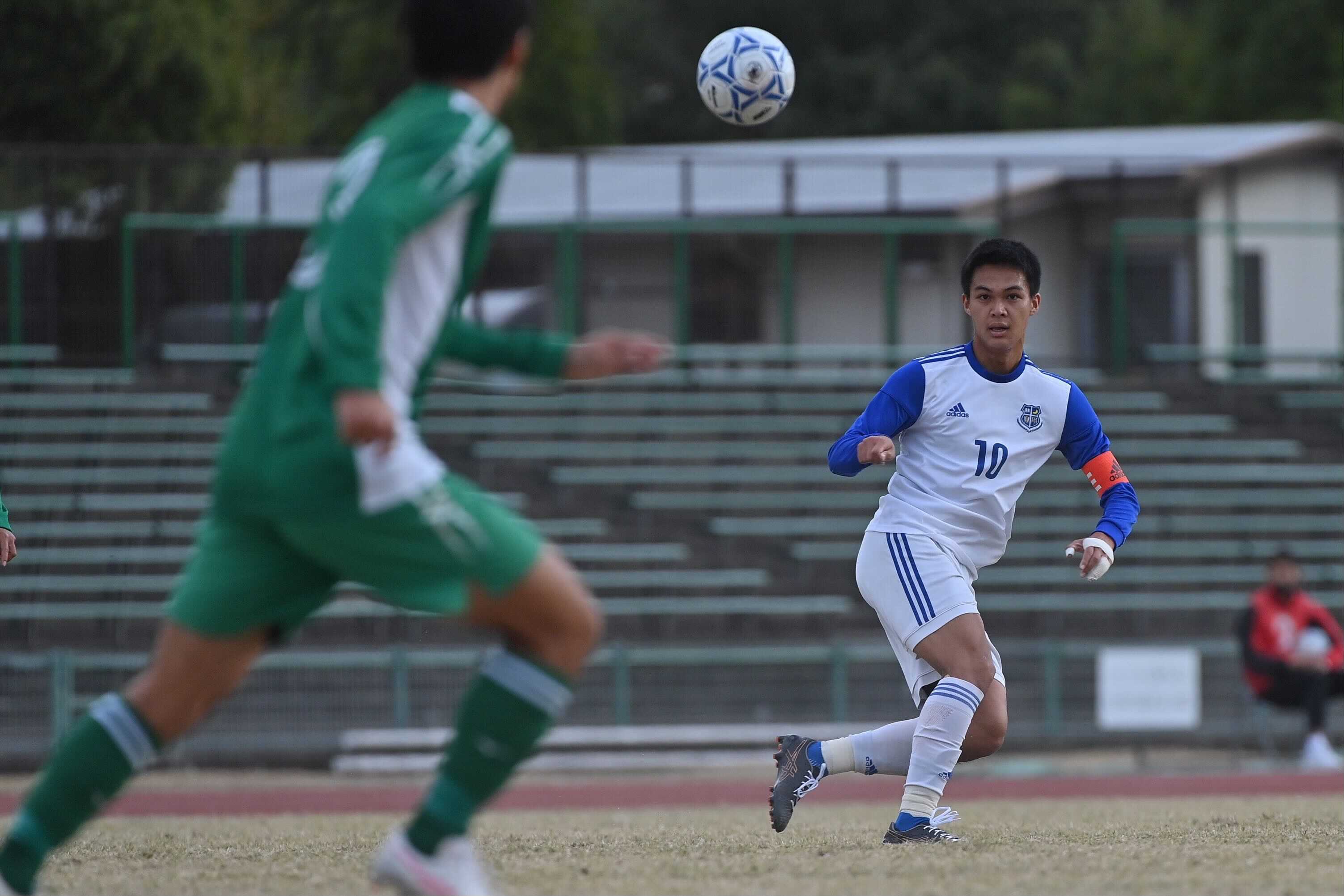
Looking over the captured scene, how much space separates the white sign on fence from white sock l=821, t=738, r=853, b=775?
10.00 m

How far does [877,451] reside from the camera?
6.05 m

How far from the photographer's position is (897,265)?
23.2 m

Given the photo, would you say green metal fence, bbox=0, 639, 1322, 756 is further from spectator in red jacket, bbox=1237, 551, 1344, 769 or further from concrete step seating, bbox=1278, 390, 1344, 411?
concrete step seating, bbox=1278, 390, 1344, 411

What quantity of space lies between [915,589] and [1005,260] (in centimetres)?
125

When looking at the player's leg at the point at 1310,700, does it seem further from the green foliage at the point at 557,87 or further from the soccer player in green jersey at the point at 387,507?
the green foliage at the point at 557,87

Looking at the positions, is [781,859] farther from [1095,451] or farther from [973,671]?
[1095,451]

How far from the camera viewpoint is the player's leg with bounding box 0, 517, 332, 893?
14.0 feet

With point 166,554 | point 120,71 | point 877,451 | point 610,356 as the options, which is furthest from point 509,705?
point 120,71

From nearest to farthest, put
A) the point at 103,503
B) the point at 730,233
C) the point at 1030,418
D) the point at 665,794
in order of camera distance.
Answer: the point at 1030,418 < the point at 665,794 < the point at 103,503 < the point at 730,233

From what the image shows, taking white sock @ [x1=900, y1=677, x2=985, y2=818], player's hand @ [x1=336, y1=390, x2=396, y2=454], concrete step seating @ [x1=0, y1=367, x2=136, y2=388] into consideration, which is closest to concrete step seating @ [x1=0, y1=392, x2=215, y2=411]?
concrete step seating @ [x1=0, y1=367, x2=136, y2=388]

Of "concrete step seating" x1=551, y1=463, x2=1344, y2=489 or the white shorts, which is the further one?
"concrete step seating" x1=551, y1=463, x2=1344, y2=489

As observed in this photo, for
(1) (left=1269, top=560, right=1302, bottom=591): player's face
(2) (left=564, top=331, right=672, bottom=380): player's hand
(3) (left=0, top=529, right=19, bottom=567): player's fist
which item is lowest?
(1) (left=1269, top=560, right=1302, bottom=591): player's face

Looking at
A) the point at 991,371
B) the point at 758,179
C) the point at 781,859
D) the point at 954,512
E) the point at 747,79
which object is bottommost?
the point at 781,859

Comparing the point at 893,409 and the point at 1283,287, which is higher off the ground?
the point at 1283,287
